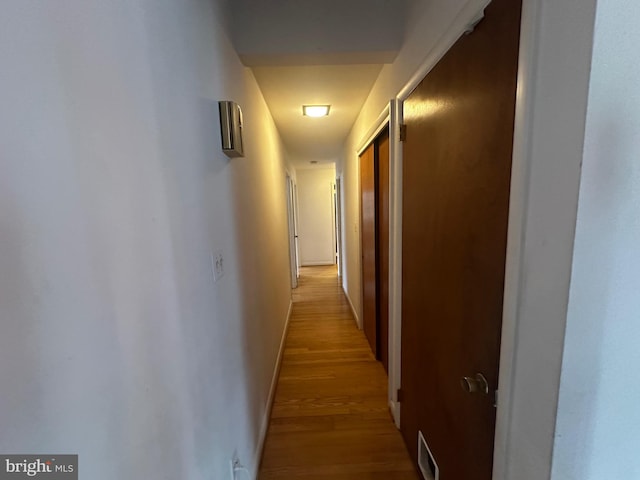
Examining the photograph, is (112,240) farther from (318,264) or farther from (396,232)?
(318,264)

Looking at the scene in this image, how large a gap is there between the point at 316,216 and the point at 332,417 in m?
5.12

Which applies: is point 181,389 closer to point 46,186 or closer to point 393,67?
point 46,186

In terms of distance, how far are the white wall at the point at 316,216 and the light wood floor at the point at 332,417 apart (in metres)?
3.69

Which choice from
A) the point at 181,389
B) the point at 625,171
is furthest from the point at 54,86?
the point at 625,171

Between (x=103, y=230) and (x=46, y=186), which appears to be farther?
(x=103, y=230)

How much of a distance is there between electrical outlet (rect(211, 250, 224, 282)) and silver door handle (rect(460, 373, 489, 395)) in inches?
37.9

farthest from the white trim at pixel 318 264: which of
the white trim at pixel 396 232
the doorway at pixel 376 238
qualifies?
the white trim at pixel 396 232

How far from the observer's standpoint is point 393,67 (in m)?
1.66

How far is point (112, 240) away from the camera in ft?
1.79

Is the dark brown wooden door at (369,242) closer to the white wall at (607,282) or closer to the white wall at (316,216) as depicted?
the white wall at (607,282)

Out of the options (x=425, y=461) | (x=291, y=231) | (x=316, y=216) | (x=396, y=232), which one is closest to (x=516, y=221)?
(x=396, y=232)

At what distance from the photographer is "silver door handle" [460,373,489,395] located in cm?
85

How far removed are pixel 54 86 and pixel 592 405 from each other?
1.15m

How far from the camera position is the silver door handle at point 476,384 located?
85 centimetres
